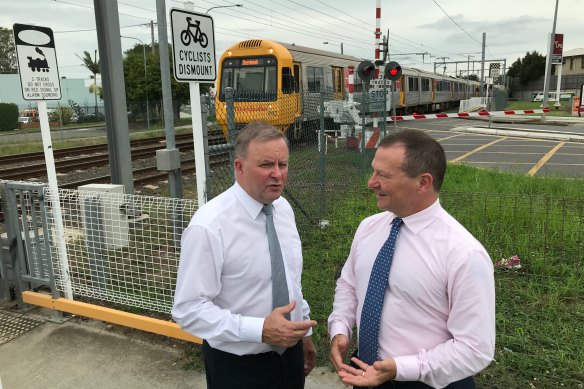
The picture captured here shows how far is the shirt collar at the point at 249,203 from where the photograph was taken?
1941 mm

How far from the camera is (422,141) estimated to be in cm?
166

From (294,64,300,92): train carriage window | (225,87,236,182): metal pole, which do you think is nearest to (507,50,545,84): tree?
(294,64,300,92): train carriage window

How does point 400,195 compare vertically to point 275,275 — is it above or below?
above

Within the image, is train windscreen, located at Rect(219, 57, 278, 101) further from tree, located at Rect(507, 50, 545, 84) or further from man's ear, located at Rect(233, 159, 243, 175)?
tree, located at Rect(507, 50, 545, 84)

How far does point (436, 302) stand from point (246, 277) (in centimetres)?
74

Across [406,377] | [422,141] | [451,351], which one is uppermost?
[422,141]

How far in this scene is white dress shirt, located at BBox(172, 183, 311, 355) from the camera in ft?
5.99

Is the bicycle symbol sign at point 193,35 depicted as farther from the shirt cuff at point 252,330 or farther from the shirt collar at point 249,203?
the shirt cuff at point 252,330

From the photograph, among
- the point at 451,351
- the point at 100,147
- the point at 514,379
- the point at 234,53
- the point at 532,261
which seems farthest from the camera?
the point at 100,147

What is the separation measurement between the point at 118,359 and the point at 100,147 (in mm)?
16183

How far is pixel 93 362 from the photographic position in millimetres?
3465

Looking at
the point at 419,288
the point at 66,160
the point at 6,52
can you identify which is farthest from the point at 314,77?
the point at 6,52

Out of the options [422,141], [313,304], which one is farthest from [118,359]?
[422,141]

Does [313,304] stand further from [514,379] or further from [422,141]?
[422,141]
